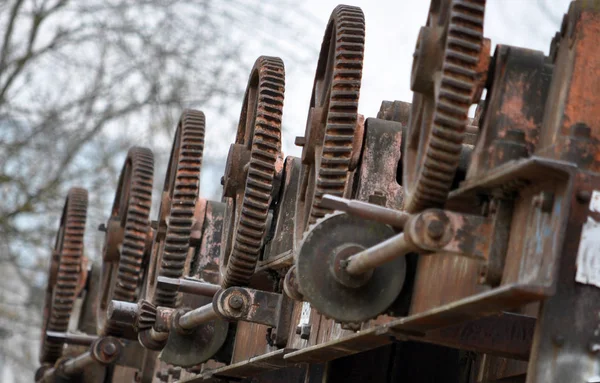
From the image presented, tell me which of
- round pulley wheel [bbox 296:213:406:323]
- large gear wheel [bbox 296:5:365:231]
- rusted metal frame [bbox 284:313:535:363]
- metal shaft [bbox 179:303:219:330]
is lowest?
metal shaft [bbox 179:303:219:330]

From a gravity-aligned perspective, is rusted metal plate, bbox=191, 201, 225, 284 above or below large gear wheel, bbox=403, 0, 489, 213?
below

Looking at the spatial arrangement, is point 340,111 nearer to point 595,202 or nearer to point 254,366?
point 595,202

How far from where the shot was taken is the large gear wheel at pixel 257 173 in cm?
566

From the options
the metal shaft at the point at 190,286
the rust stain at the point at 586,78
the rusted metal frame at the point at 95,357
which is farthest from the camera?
the rusted metal frame at the point at 95,357

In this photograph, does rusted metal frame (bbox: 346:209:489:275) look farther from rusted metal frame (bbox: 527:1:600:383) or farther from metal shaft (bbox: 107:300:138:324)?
metal shaft (bbox: 107:300:138:324)

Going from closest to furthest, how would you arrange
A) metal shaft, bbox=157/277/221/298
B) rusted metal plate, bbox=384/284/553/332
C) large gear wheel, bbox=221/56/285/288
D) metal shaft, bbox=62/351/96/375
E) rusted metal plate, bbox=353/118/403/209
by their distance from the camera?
rusted metal plate, bbox=384/284/553/332, rusted metal plate, bbox=353/118/403/209, large gear wheel, bbox=221/56/285/288, metal shaft, bbox=157/277/221/298, metal shaft, bbox=62/351/96/375

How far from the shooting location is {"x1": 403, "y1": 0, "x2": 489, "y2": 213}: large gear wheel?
360 cm

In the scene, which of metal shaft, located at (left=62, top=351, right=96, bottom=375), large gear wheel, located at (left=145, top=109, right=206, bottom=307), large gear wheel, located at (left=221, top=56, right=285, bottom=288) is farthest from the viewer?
metal shaft, located at (left=62, top=351, right=96, bottom=375)

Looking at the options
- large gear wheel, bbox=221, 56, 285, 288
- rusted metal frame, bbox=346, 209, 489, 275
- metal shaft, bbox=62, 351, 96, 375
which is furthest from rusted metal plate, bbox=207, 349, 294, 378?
metal shaft, bbox=62, 351, 96, 375

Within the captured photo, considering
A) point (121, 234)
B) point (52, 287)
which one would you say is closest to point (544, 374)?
point (121, 234)

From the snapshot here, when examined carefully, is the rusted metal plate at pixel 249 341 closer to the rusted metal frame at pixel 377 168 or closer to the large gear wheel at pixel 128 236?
the rusted metal frame at pixel 377 168

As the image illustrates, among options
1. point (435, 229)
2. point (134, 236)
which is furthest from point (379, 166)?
point (134, 236)

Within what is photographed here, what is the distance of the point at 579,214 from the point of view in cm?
332

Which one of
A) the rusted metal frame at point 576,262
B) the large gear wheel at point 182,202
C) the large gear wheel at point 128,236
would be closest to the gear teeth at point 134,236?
the large gear wheel at point 128,236
